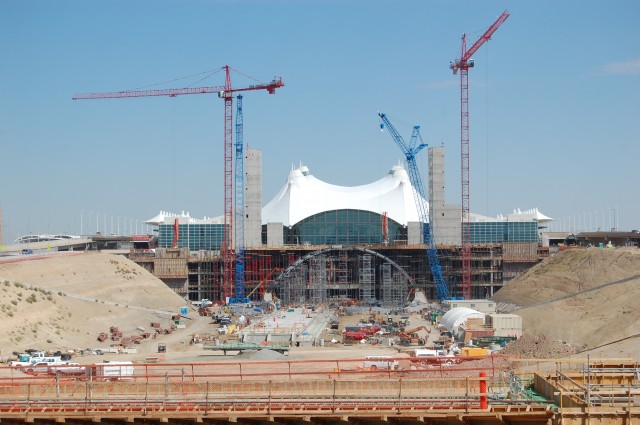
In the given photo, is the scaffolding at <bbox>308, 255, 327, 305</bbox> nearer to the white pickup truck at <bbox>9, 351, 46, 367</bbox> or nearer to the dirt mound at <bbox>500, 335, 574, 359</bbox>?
the dirt mound at <bbox>500, 335, 574, 359</bbox>

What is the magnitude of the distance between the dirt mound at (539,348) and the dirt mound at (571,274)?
25.7 meters

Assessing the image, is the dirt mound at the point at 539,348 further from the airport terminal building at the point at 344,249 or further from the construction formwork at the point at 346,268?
the construction formwork at the point at 346,268

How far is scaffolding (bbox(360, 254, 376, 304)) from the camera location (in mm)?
102375

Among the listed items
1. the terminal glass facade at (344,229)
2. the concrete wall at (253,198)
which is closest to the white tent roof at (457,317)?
the terminal glass facade at (344,229)

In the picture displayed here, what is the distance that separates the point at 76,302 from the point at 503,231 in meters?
59.8

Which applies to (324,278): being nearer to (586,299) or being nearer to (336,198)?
(336,198)

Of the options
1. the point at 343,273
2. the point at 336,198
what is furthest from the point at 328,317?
the point at 336,198

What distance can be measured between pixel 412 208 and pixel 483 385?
9339 cm

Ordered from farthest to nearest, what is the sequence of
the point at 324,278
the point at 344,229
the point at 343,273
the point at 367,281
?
the point at 344,229 → the point at 343,273 → the point at 324,278 → the point at 367,281

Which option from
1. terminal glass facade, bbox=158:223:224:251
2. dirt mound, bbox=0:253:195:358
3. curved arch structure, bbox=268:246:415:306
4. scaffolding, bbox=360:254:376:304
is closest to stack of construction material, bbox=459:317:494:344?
dirt mound, bbox=0:253:195:358

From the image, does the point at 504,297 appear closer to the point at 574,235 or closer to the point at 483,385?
the point at 574,235

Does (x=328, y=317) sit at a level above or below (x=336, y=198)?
below

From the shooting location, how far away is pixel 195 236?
11469cm

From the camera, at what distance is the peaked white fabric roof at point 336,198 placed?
11394 centimetres
